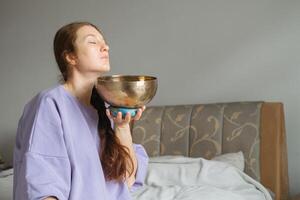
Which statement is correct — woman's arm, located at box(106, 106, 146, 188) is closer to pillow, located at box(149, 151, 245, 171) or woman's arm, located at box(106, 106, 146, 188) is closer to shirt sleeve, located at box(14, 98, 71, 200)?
shirt sleeve, located at box(14, 98, 71, 200)

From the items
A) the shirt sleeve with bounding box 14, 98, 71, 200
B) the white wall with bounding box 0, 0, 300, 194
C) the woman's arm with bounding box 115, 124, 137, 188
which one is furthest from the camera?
the white wall with bounding box 0, 0, 300, 194

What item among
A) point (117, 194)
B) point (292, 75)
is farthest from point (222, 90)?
point (117, 194)

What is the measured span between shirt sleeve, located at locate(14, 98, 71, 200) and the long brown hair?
16 centimetres

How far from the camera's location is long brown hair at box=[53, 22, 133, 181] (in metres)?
1.16

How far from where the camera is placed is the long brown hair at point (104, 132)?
116 centimetres

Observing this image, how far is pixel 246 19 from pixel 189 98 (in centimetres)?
56

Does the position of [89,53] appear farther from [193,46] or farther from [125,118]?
[193,46]

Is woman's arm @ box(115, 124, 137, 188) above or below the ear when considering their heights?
below

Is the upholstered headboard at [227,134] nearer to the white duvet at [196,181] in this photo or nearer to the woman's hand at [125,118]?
the white duvet at [196,181]

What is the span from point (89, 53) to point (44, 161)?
326mm

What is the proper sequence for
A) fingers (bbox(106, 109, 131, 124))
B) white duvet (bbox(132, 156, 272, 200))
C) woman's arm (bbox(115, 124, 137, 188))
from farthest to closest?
white duvet (bbox(132, 156, 272, 200)), woman's arm (bbox(115, 124, 137, 188)), fingers (bbox(106, 109, 131, 124))

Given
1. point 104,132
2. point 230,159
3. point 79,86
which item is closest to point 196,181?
point 230,159

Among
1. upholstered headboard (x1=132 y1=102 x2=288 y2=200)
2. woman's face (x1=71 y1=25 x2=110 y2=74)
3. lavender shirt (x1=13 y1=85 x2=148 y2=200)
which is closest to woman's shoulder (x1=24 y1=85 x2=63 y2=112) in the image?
lavender shirt (x1=13 y1=85 x2=148 y2=200)

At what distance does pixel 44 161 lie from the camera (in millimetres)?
1005
